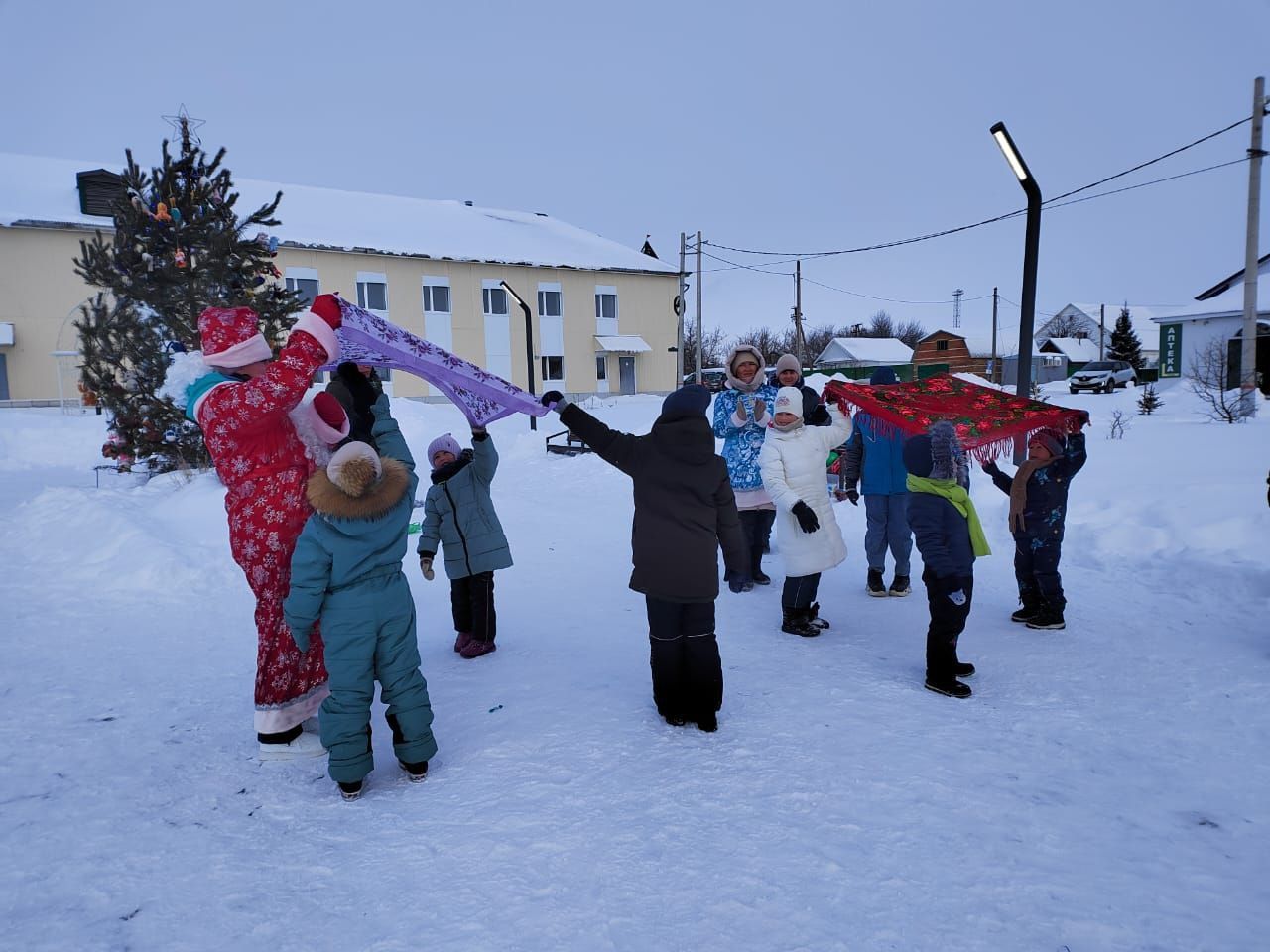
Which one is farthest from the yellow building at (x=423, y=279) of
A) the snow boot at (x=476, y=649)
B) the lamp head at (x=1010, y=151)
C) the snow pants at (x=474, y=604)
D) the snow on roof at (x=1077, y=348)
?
the snow on roof at (x=1077, y=348)

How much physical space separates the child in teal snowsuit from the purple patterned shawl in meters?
1.27

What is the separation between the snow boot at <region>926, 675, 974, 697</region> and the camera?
4418 mm

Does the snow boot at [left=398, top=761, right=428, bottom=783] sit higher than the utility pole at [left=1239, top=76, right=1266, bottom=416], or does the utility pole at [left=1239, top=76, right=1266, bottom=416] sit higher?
the utility pole at [left=1239, top=76, right=1266, bottom=416]

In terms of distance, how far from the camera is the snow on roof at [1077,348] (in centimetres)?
6661

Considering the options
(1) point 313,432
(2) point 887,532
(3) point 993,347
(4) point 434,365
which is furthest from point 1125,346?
(1) point 313,432

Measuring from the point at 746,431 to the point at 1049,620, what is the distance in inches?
111

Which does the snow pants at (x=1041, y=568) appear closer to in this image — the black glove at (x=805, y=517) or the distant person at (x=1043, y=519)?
the distant person at (x=1043, y=519)

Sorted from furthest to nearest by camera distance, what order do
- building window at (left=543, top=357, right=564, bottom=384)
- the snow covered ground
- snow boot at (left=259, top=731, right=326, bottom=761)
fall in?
building window at (left=543, top=357, right=564, bottom=384), snow boot at (left=259, top=731, right=326, bottom=761), the snow covered ground

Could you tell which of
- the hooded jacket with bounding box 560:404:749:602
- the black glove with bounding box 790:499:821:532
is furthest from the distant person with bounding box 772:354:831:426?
the hooded jacket with bounding box 560:404:749:602

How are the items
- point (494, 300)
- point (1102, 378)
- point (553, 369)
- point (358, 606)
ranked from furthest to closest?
point (1102, 378) < point (553, 369) < point (494, 300) < point (358, 606)

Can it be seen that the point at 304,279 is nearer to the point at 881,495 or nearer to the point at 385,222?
the point at 385,222

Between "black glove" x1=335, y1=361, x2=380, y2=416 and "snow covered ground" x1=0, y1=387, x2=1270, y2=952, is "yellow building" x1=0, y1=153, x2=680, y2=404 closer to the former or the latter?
"black glove" x1=335, y1=361, x2=380, y2=416

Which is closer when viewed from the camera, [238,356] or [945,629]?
[238,356]

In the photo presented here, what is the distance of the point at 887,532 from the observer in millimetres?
6637
